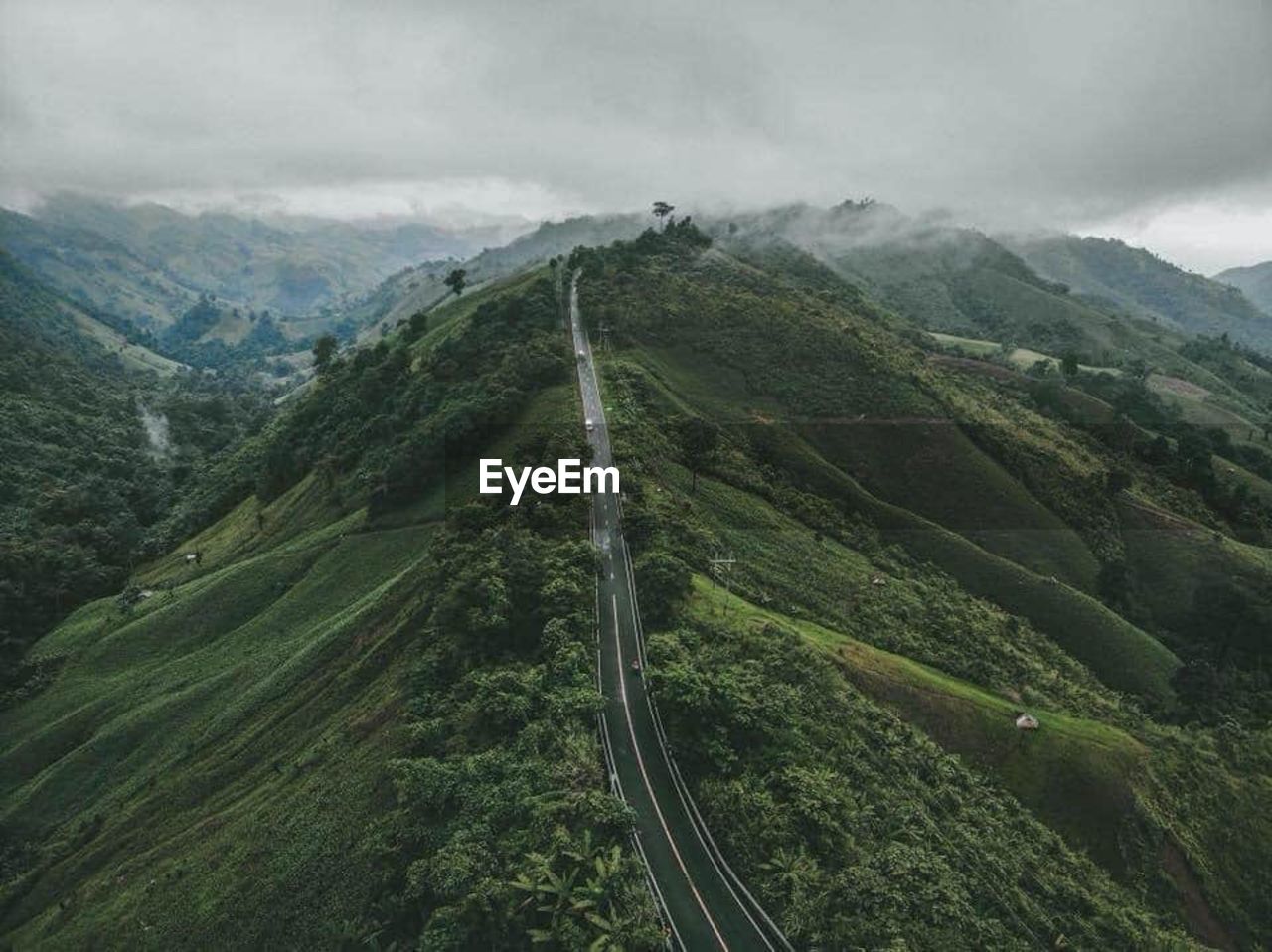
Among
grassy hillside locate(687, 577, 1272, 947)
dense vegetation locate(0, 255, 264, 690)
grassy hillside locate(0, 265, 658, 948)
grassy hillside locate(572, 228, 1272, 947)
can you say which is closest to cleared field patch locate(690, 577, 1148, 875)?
grassy hillside locate(687, 577, 1272, 947)

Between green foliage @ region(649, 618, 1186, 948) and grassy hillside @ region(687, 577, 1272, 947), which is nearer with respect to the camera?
green foliage @ region(649, 618, 1186, 948)

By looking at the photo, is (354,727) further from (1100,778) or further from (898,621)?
(1100,778)

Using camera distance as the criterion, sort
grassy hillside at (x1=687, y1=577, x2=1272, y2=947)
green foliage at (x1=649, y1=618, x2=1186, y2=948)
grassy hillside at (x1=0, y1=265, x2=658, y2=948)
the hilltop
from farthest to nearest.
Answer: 1. grassy hillside at (x1=687, y1=577, x2=1272, y2=947)
2. the hilltop
3. grassy hillside at (x1=0, y1=265, x2=658, y2=948)
4. green foliage at (x1=649, y1=618, x2=1186, y2=948)

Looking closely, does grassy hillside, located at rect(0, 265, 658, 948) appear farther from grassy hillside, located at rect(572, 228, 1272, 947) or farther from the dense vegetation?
the dense vegetation

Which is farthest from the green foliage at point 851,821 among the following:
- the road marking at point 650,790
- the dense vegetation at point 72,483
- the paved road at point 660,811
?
the dense vegetation at point 72,483

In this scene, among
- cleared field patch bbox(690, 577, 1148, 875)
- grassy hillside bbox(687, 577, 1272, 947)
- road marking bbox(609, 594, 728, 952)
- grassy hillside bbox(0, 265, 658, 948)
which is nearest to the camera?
road marking bbox(609, 594, 728, 952)

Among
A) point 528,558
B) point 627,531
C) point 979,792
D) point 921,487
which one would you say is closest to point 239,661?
point 528,558

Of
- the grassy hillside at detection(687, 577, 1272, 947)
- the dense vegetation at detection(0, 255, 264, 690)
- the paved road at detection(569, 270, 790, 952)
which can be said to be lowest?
the dense vegetation at detection(0, 255, 264, 690)

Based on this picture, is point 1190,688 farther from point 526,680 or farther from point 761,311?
point 761,311

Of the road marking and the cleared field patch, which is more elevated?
the road marking
